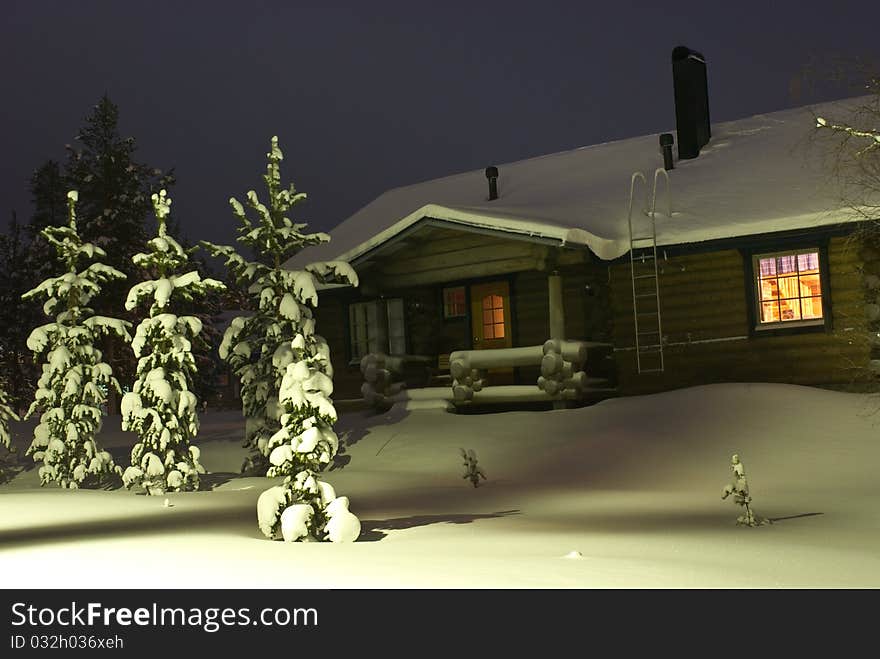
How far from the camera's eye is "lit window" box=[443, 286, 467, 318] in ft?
100

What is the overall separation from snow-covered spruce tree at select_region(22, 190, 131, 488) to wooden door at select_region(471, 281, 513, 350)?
8.80m

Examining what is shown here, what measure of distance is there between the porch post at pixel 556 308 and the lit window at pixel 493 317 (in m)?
3.81

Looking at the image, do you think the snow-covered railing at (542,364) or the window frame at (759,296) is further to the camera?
the snow-covered railing at (542,364)

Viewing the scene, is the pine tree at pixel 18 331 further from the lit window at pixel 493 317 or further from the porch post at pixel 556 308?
the porch post at pixel 556 308

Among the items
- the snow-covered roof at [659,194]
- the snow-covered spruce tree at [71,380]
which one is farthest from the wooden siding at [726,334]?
the snow-covered spruce tree at [71,380]

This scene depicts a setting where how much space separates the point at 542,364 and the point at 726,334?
3888 mm

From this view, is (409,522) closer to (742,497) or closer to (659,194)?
(742,497)

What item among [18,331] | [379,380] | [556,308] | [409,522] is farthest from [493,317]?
[18,331]

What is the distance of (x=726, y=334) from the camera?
2495 cm

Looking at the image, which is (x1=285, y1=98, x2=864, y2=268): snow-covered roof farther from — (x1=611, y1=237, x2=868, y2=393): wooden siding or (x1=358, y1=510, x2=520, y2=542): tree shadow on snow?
(x1=358, y1=510, x2=520, y2=542): tree shadow on snow

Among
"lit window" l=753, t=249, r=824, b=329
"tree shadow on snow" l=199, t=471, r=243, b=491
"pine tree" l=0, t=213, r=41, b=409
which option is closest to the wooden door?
"lit window" l=753, t=249, r=824, b=329

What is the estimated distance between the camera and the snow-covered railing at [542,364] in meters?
25.2

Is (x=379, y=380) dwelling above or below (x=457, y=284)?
below

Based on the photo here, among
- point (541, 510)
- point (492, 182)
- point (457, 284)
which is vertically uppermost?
point (492, 182)
